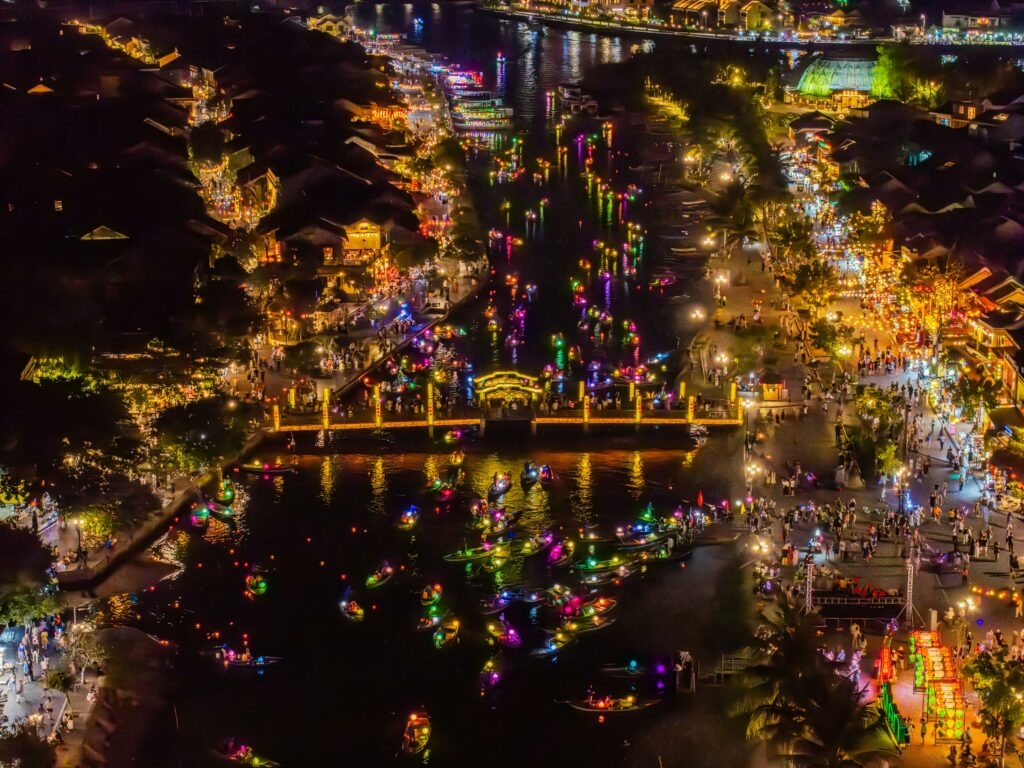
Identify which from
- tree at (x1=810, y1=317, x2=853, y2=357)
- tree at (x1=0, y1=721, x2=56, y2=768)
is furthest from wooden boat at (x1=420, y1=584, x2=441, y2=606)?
tree at (x1=810, y1=317, x2=853, y2=357)

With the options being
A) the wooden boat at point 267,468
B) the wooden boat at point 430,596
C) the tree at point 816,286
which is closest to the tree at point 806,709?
the wooden boat at point 430,596

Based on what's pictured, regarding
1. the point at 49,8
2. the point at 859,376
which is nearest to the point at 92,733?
the point at 859,376

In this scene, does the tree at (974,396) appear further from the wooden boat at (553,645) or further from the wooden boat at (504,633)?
the wooden boat at (504,633)

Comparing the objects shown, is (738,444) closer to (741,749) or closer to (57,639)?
(741,749)

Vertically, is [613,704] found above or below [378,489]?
below

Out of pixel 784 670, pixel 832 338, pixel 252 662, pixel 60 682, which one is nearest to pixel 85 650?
pixel 60 682

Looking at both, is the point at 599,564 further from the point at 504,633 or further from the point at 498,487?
the point at 498,487
